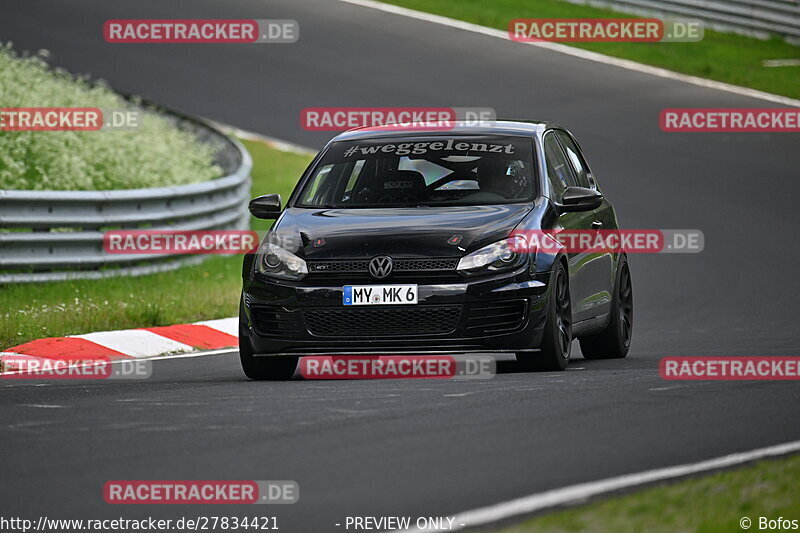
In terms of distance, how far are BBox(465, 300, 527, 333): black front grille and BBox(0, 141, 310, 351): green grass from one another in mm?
4032

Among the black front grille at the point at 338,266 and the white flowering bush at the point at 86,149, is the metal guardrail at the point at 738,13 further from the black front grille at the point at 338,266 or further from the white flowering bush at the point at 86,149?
the black front grille at the point at 338,266

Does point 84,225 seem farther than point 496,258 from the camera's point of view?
Yes

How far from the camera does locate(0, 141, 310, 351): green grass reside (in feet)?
42.8

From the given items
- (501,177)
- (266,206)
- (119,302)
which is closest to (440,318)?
(501,177)

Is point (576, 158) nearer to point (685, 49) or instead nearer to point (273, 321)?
point (273, 321)

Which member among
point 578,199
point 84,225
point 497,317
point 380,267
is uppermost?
point 578,199

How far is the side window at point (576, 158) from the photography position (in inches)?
473

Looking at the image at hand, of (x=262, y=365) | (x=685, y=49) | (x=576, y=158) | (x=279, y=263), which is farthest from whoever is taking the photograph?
(x=685, y=49)

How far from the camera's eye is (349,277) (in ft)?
32.3

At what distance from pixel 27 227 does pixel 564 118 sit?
11385mm

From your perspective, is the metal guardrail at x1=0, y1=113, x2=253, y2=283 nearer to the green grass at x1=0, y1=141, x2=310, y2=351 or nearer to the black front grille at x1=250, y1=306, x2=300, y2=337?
the green grass at x1=0, y1=141, x2=310, y2=351

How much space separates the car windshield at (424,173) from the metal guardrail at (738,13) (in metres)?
19.9

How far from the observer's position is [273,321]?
33.2 feet

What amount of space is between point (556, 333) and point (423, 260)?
36.7 inches
